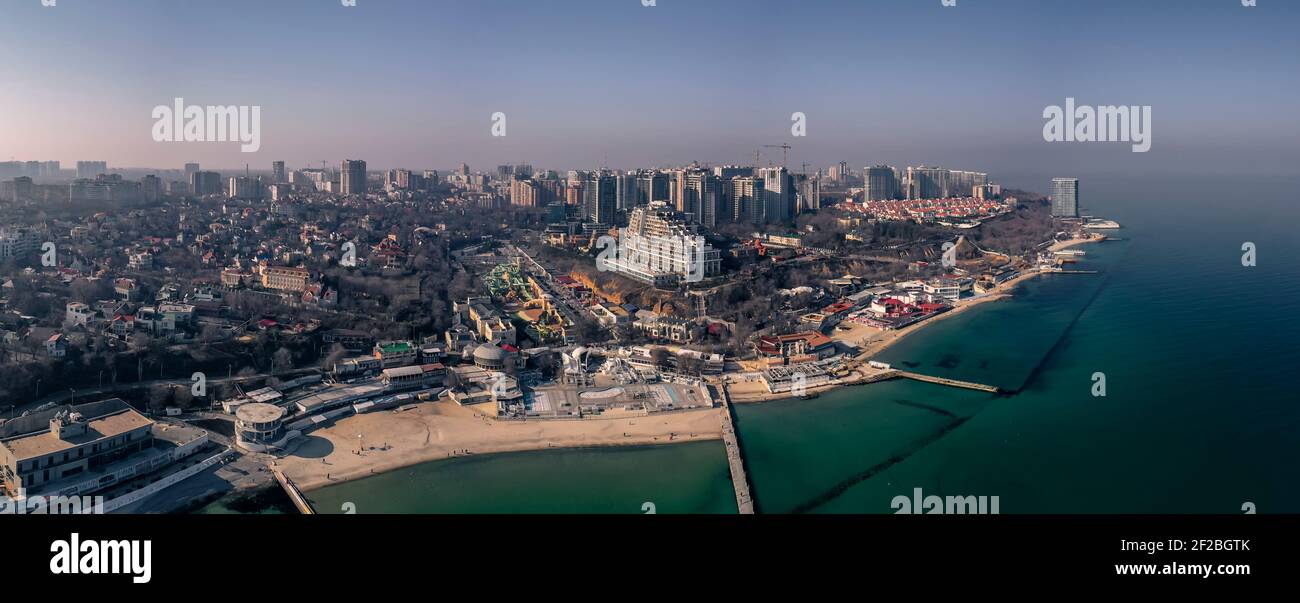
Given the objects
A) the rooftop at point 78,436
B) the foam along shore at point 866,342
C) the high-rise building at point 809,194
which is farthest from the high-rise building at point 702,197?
the rooftop at point 78,436

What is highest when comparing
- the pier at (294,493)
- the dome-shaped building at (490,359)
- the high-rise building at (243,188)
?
the high-rise building at (243,188)

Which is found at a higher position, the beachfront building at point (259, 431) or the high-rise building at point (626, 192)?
the high-rise building at point (626, 192)

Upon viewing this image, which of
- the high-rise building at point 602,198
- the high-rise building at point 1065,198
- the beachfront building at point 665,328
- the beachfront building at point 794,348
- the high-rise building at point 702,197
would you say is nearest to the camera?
the beachfront building at point 794,348

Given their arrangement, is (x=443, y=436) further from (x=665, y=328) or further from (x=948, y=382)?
(x=948, y=382)

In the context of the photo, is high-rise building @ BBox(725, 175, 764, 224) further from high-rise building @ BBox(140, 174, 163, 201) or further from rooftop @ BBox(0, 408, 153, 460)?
rooftop @ BBox(0, 408, 153, 460)


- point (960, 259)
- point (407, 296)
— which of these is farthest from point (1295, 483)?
point (960, 259)

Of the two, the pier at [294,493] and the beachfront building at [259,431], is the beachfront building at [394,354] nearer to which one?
the beachfront building at [259,431]

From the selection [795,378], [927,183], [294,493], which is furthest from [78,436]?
[927,183]

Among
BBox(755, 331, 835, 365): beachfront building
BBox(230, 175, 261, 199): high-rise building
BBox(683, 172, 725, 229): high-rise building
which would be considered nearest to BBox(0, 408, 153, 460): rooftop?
BBox(755, 331, 835, 365): beachfront building
